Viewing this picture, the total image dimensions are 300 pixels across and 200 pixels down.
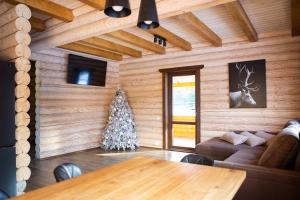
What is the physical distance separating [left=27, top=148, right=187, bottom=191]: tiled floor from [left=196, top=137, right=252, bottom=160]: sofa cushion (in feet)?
3.13

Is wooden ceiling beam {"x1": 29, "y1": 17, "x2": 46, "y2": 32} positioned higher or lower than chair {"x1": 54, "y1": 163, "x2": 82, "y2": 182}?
higher

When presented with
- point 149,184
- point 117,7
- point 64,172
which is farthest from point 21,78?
point 149,184

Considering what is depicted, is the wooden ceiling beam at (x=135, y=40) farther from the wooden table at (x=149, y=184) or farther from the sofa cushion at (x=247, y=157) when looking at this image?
the wooden table at (x=149, y=184)

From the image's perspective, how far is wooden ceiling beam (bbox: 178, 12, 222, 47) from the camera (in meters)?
3.65

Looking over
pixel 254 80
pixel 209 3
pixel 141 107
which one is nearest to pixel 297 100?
pixel 254 80

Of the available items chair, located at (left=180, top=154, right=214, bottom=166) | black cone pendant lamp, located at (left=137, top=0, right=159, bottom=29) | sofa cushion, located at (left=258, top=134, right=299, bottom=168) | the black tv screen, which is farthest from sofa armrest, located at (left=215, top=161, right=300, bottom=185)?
the black tv screen

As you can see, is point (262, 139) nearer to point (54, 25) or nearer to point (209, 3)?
point (209, 3)

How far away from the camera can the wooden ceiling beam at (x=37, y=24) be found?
3.95 meters

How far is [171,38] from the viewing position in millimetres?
4812

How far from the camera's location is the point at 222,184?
1470 mm

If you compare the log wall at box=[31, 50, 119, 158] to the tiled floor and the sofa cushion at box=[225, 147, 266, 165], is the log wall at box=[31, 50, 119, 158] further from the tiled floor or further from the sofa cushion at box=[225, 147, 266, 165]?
the sofa cushion at box=[225, 147, 266, 165]

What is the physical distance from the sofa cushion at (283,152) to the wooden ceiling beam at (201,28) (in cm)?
223

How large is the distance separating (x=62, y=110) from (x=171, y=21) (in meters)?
3.42

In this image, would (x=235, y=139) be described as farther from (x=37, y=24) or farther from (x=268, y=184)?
(x=37, y=24)
